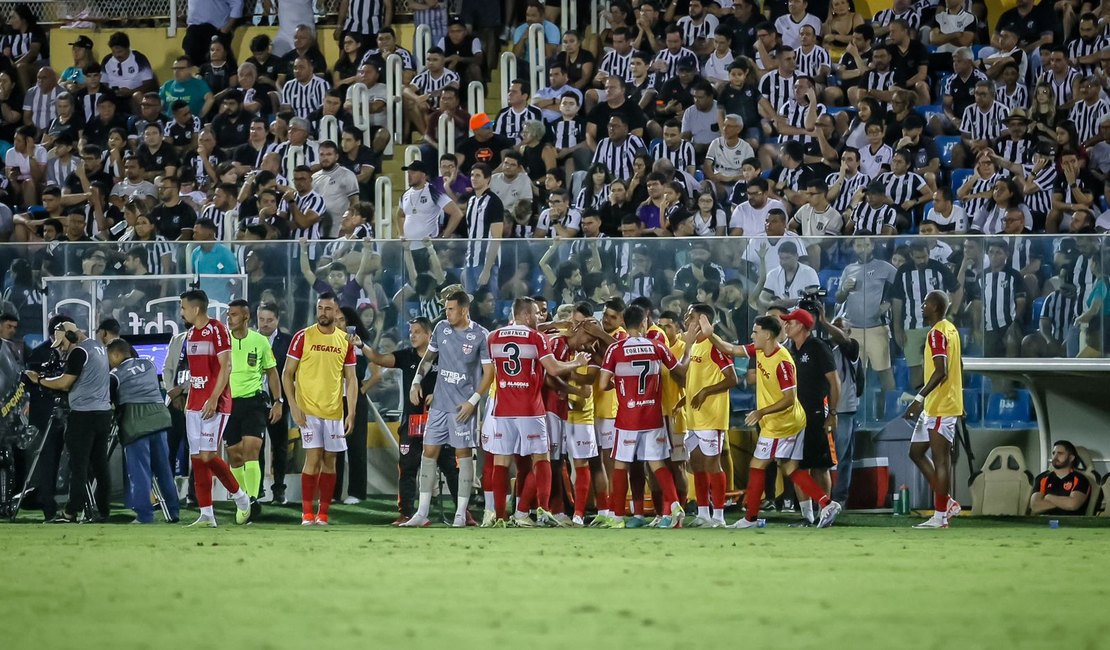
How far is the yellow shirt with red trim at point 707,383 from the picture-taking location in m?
14.2

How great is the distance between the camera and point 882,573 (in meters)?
9.21

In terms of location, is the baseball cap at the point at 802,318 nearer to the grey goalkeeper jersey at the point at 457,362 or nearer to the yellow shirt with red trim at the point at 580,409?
the yellow shirt with red trim at the point at 580,409

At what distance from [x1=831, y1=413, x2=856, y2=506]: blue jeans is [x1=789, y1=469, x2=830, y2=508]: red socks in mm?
1463

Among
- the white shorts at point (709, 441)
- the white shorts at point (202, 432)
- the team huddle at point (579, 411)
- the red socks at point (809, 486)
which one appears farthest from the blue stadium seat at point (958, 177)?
the white shorts at point (202, 432)

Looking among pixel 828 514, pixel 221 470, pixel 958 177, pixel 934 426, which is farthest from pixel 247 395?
pixel 958 177

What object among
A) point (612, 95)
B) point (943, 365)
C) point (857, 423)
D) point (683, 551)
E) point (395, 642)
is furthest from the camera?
point (612, 95)

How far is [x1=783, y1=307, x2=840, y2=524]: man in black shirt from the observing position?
1425cm

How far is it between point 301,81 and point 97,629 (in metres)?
16.0

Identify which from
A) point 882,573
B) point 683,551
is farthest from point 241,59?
point 882,573

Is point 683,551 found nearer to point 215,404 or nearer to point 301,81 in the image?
point 215,404

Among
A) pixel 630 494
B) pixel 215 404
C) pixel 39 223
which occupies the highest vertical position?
pixel 39 223

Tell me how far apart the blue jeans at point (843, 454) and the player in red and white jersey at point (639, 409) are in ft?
7.32

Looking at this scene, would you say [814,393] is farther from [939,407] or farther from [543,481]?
[543,481]

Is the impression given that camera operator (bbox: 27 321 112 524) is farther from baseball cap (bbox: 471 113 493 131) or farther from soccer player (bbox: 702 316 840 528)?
baseball cap (bbox: 471 113 493 131)
